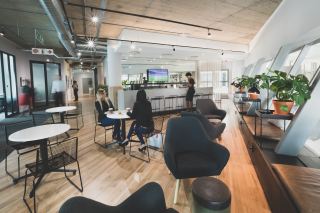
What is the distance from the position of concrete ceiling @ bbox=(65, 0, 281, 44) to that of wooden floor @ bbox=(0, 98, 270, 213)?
361 centimetres

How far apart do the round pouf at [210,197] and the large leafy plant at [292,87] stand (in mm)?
1640

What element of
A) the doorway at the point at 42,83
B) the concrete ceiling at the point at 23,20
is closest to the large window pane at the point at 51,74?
the doorway at the point at 42,83

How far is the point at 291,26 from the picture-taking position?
14.0 feet

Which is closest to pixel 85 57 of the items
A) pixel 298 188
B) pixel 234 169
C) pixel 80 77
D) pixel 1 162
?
pixel 80 77

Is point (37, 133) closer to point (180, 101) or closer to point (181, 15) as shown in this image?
point (181, 15)

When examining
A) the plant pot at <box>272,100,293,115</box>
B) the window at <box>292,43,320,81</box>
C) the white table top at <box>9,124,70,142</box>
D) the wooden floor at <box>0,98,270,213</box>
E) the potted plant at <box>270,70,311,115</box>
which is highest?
the window at <box>292,43,320,81</box>

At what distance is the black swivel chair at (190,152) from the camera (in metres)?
2.28

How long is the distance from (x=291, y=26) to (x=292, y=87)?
8.39ft

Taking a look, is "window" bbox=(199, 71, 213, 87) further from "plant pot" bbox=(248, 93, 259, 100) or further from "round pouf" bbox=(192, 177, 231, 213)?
"round pouf" bbox=(192, 177, 231, 213)

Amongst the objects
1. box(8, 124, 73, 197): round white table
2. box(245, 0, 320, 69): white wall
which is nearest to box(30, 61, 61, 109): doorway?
box(8, 124, 73, 197): round white table

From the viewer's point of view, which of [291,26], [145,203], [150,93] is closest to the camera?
[145,203]

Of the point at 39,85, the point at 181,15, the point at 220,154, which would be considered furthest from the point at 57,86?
the point at 220,154

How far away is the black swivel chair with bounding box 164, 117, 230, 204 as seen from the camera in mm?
2281

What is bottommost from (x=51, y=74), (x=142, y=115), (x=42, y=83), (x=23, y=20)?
(x=142, y=115)
